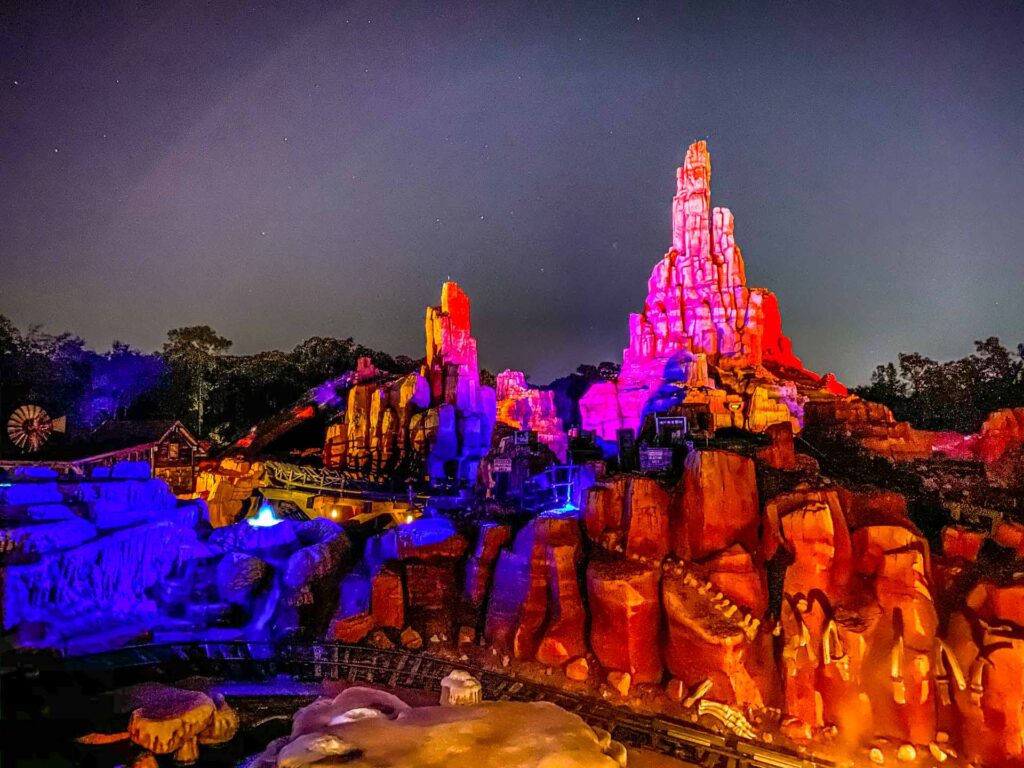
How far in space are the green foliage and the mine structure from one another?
11.4 m

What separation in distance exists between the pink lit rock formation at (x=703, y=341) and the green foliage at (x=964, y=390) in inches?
208

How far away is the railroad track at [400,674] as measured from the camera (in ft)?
44.4

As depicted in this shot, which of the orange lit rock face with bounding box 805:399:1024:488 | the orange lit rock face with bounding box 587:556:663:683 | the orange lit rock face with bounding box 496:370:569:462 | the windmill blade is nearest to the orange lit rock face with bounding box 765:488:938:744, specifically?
the orange lit rock face with bounding box 587:556:663:683

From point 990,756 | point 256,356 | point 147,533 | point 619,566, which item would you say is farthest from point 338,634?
point 256,356

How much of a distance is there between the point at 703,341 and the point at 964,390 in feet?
55.0

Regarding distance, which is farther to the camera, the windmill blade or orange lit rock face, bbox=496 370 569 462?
orange lit rock face, bbox=496 370 569 462

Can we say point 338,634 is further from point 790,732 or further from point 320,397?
point 320,397

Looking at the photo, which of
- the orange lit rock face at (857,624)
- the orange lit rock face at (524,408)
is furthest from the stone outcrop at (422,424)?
the orange lit rock face at (857,624)

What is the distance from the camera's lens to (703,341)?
4847cm

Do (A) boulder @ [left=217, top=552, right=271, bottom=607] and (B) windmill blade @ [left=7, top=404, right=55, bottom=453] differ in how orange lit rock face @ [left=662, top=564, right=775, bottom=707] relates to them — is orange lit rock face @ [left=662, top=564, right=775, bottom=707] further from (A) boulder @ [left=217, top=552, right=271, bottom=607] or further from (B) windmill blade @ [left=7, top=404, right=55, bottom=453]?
(B) windmill blade @ [left=7, top=404, right=55, bottom=453]

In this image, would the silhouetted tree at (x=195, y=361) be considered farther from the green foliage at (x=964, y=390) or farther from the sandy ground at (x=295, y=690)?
the green foliage at (x=964, y=390)

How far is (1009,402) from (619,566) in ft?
108

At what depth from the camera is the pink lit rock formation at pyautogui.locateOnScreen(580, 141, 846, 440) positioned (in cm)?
3862

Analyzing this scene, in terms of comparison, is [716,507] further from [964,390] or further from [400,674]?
[964,390]
